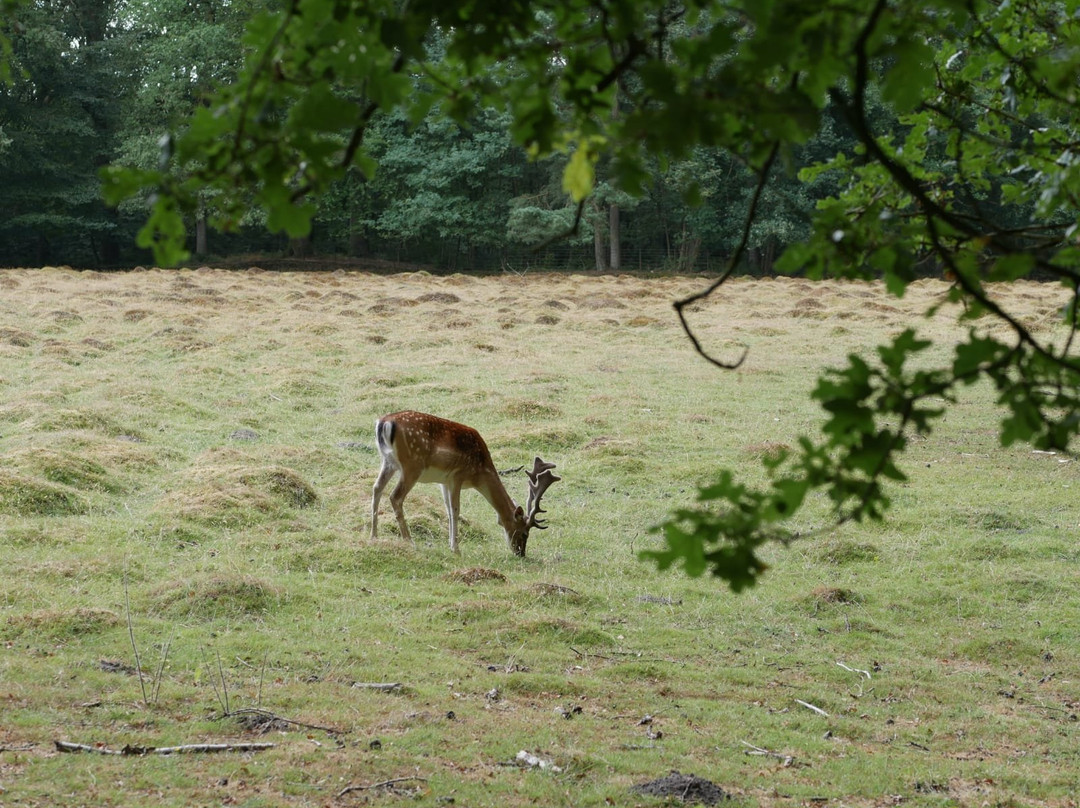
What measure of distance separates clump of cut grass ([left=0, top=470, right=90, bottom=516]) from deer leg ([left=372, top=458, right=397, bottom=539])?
224 cm

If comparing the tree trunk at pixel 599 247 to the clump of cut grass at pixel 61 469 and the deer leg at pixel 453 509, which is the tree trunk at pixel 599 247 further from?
the deer leg at pixel 453 509

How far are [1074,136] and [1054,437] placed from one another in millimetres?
2939

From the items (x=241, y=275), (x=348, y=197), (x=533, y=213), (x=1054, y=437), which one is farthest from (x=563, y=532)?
(x=348, y=197)

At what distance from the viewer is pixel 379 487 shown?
9008 mm

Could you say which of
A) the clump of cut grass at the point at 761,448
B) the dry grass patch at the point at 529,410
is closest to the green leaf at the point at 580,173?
the clump of cut grass at the point at 761,448

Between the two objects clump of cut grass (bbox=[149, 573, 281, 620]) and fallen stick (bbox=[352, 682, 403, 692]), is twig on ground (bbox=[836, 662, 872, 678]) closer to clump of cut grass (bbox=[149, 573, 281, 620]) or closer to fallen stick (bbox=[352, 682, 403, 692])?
fallen stick (bbox=[352, 682, 403, 692])

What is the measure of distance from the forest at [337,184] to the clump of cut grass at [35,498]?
26010mm

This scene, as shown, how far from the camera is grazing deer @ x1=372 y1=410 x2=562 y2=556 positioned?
9.01m

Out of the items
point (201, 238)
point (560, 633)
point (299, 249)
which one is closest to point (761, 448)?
point (560, 633)

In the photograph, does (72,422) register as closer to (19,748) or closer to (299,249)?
(19,748)

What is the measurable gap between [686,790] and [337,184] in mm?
34437

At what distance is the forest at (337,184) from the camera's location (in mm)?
36781

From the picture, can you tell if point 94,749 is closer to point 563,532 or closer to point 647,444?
point 563,532

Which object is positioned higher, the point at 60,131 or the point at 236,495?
the point at 60,131
